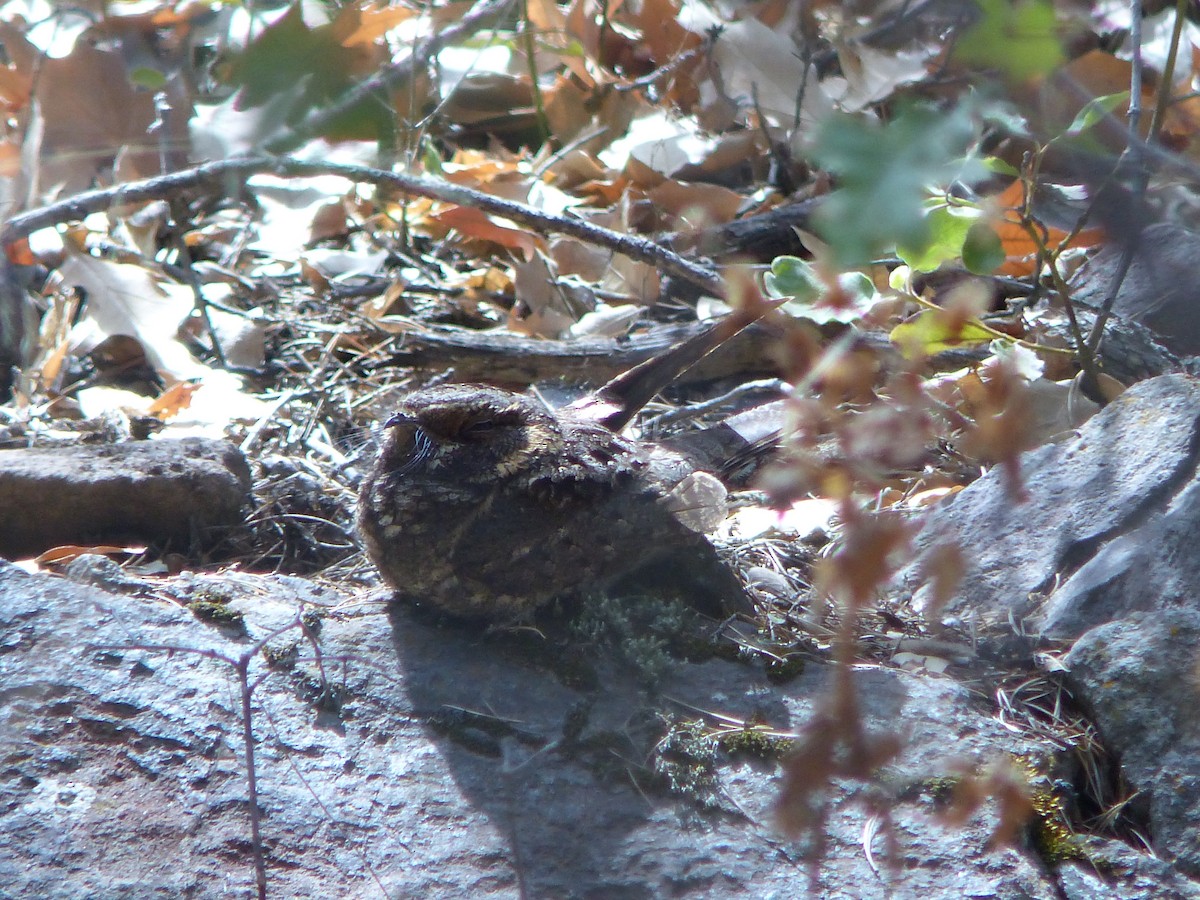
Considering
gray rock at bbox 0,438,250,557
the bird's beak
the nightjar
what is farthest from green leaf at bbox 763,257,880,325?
gray rock at bbox 0,438,250,557

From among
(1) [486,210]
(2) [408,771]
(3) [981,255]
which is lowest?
(2) [408,771]

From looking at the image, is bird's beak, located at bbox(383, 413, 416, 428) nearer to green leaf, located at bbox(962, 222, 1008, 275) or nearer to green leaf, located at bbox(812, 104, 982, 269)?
green leaf, located at bbox(962, 222, 1008, 275)

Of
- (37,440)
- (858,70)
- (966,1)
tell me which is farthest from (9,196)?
(37,440)

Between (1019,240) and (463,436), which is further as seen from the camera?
(1019,240)

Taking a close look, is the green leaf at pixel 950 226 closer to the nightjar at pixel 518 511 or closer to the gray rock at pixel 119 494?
the nightjar at pixel 518 511

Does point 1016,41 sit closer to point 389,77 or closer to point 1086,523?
point 389,77

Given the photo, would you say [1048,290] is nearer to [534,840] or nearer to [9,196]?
[534,840]

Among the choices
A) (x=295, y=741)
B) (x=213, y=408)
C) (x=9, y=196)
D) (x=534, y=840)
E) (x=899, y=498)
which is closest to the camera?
(x=9, y=196)

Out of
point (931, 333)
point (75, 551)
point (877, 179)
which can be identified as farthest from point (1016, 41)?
point (75, 551)
